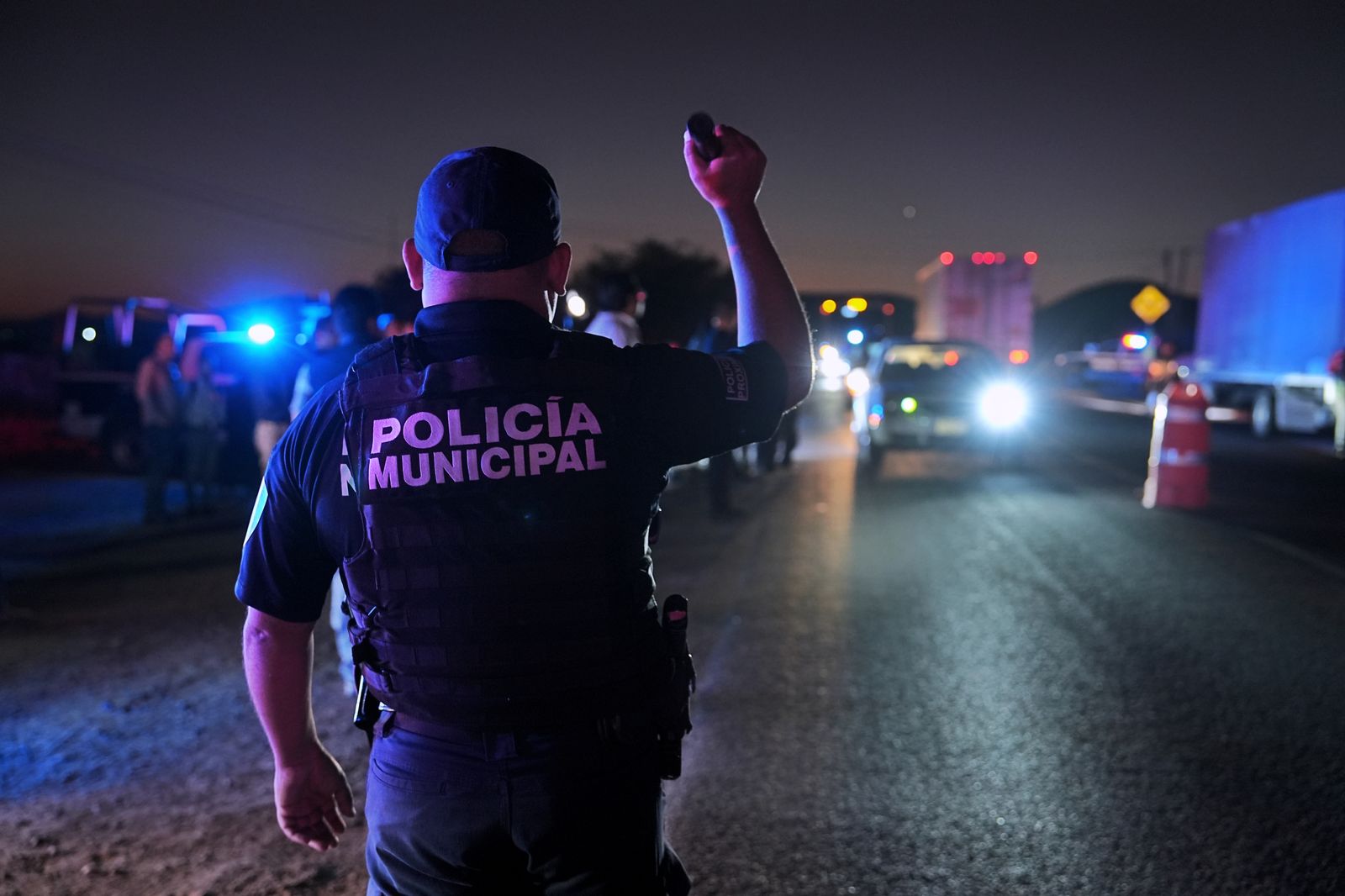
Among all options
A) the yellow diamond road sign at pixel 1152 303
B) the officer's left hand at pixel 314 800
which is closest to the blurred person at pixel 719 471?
the officer's left hand at pixel 314 800

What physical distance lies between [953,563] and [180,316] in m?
13.0

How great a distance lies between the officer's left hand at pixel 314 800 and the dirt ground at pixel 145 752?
1.60 metres

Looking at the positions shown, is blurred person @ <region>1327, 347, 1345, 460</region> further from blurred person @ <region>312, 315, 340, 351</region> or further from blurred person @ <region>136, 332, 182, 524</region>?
blurred person @ <region>136, 332, 182, 524</region>

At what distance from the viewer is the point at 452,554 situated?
174 centimetres

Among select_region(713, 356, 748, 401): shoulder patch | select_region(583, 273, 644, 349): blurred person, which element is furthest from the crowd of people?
select_region(713, 356, 748, 401): shoulder patch

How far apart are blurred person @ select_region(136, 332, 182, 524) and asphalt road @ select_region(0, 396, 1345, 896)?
1348 mm

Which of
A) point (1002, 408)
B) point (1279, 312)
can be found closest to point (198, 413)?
point (1002, 408)

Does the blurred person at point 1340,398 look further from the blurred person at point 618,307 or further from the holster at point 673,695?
the holster at point 673,695

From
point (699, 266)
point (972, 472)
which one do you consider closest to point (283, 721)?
point (972, 472)

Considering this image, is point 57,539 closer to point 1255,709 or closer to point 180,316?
point 180,316

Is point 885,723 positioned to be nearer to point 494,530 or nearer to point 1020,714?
point 1020,714

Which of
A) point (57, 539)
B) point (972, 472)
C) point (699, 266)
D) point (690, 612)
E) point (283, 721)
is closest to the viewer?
point (283, 721)

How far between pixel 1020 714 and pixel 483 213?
13.7ft

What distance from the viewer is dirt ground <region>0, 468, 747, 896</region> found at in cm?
357
